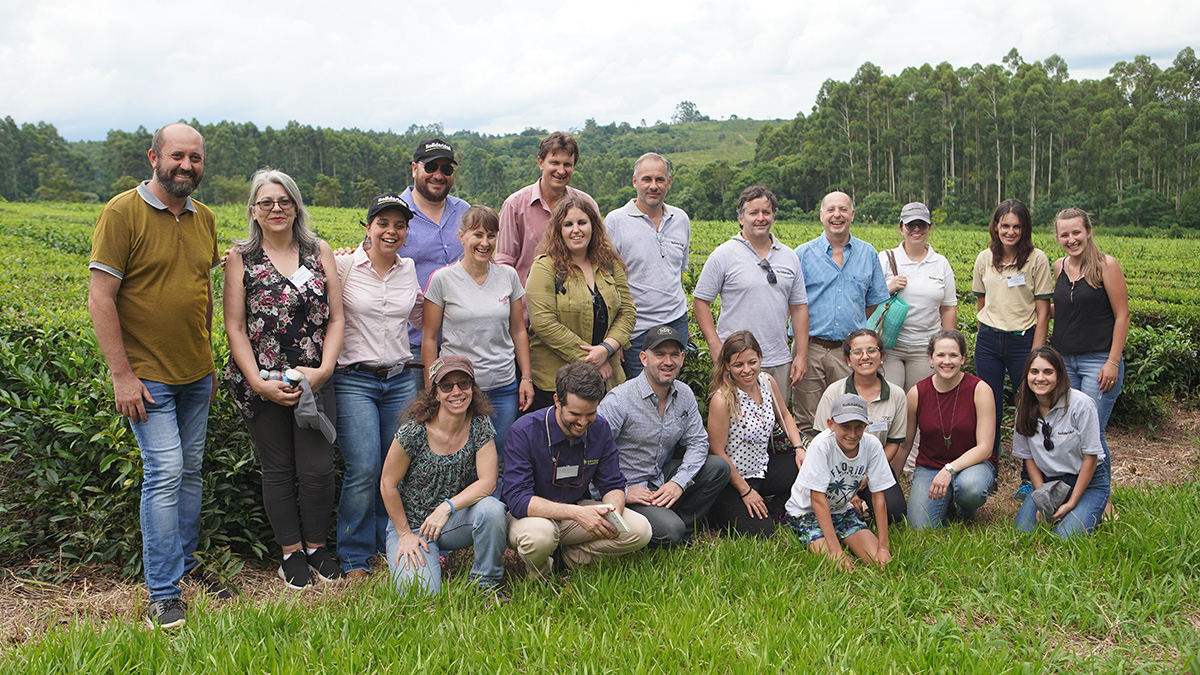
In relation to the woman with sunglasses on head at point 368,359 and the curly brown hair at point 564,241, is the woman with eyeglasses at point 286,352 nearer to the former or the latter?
the woman with sunglasses on head at point 368,359

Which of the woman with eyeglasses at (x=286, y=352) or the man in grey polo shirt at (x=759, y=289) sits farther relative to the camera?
the man in grey polo shirt at (x=759, y=289)

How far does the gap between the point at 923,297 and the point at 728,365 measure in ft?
5.97

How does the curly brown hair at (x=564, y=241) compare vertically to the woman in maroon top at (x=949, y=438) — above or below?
above

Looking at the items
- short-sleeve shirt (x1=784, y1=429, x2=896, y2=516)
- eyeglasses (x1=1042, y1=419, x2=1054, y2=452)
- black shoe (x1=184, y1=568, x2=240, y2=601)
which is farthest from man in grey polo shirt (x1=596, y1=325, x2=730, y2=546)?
black shoe (x1=184, y1=568, x2=240, y2=601)

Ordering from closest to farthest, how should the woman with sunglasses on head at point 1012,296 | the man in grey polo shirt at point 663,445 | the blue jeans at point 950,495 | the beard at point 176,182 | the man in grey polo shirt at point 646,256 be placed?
the beard at point 176,182 < the man in grey polo shirt at point 663,445 < the blue jeans at point 950,495 < the man in grey polo shirt at point 646,256 < the woman with sunglasses on head at point 1012,296

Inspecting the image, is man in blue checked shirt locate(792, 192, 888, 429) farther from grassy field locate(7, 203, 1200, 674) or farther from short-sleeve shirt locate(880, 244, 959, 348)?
grassy field locate(7, 203, 1200, 674)

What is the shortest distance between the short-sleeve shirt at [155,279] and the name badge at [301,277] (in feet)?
1.38

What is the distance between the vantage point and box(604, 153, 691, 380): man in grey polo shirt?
4965 millimetres

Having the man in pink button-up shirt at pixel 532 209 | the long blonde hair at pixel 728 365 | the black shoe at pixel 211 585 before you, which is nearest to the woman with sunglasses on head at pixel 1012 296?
the long blonde hair at pixel 728 365

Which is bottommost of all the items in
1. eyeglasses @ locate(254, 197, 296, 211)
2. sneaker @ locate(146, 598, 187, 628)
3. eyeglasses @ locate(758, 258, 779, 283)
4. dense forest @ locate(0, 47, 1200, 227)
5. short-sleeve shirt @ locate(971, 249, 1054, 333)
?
sneaker @ locate(146, 598, 187, 628)

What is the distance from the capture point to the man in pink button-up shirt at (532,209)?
15.7ft

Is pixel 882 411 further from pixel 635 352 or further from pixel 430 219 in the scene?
pixel 430 219

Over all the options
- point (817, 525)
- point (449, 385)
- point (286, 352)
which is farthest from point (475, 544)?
point (817, 525)

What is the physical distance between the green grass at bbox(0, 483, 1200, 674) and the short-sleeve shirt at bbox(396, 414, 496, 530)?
0.46 metres
